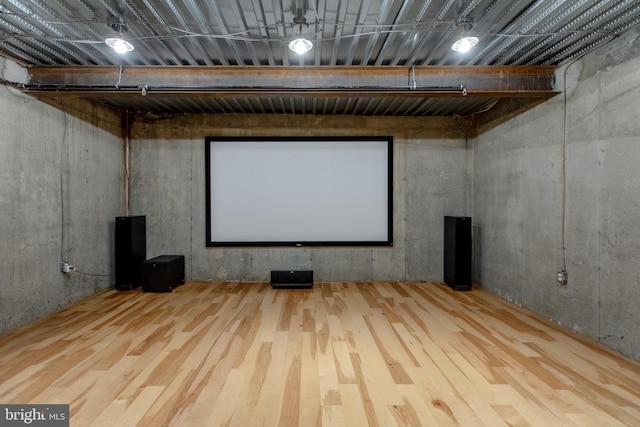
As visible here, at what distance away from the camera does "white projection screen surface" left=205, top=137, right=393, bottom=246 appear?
540 cm

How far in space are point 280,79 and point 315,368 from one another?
2740 mm

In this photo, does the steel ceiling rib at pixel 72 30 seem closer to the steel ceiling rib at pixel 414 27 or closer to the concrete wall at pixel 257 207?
the concrete wall at pixel 257 207

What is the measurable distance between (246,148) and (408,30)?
321 cm

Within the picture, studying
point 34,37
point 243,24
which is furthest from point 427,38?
point 34,37

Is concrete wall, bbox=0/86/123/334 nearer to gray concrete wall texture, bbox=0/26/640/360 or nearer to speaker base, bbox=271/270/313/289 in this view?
gray concrete wall texture, bbox=0/26/640/360

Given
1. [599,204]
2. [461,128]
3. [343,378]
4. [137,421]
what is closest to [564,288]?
[599,204]

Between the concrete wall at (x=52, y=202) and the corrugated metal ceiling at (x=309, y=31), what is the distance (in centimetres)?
72

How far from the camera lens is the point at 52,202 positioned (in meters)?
3.89

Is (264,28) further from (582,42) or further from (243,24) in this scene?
(582,42)

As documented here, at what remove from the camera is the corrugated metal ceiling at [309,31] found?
2559 mm

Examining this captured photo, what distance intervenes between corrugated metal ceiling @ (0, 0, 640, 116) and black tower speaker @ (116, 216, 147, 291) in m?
2.17

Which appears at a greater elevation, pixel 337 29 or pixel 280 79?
pixel 337 29

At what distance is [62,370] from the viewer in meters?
2.55

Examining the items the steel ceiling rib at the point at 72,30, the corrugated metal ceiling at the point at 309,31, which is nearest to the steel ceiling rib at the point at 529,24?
the corrugated metal ceiling at the point at 309,31
